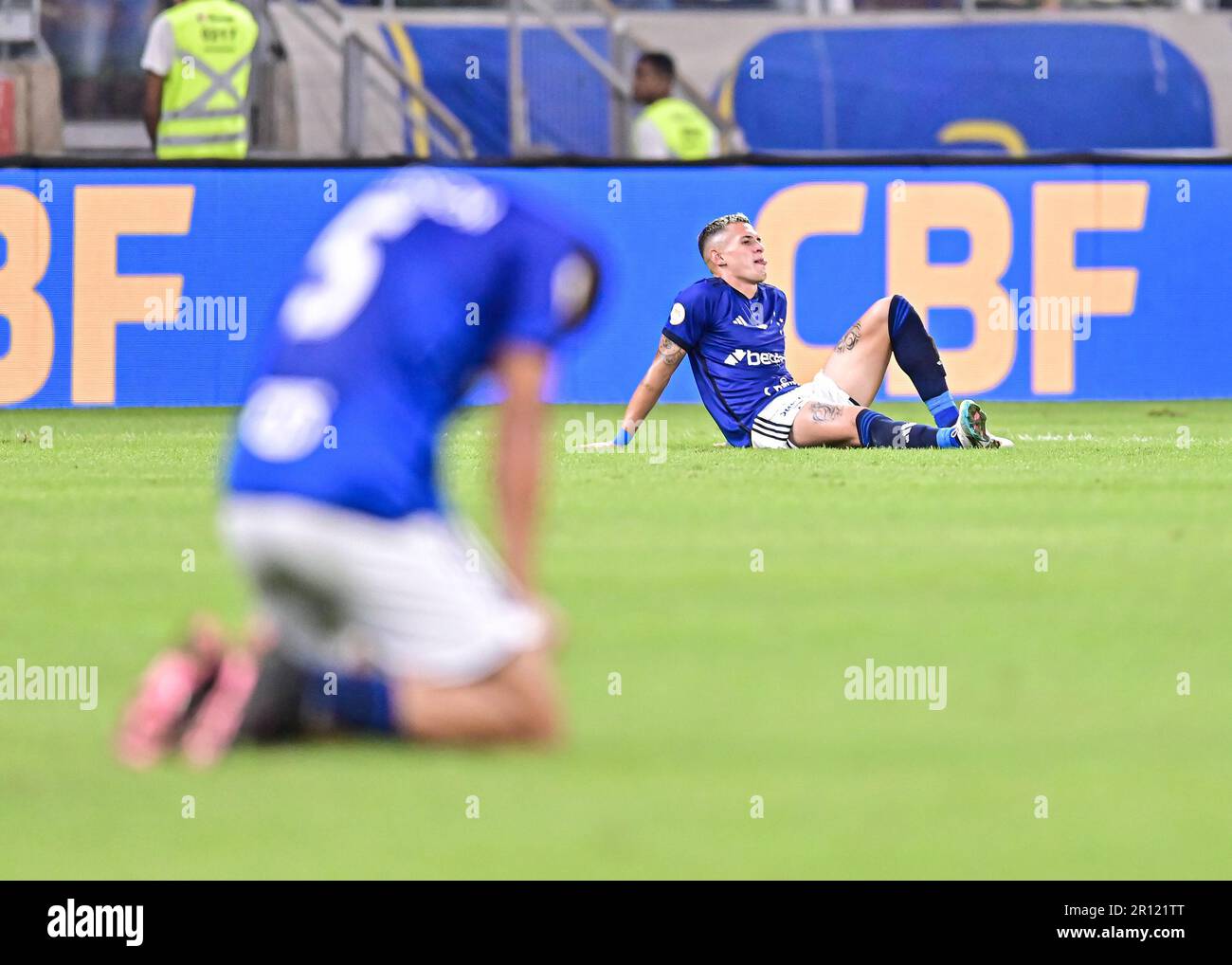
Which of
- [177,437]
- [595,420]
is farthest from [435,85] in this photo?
[177,437]

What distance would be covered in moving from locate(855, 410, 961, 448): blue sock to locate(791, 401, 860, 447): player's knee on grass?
0.18ft

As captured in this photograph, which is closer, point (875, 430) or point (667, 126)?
point (875, 430)

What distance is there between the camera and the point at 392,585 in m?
5.47

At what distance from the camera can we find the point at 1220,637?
23.9 feet

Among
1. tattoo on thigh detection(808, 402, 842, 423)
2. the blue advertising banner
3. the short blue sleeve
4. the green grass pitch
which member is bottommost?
the green grass pitch

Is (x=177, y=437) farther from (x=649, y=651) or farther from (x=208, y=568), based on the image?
(x=649, y=651)

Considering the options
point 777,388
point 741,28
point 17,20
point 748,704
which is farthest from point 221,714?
point 741,28

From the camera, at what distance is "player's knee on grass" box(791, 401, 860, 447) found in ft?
45.5

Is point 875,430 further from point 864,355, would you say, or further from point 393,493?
point 393,493

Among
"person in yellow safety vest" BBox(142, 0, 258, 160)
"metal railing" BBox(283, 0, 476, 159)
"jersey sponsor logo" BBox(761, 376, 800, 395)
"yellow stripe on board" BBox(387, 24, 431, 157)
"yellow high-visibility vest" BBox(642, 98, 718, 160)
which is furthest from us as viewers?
"yellow stripe on board" BBox(387, 24, 431, 157)

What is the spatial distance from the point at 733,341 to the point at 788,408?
0.53 m

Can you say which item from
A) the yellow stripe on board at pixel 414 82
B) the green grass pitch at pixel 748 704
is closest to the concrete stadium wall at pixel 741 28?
the yellow stripe on board at pixel 414 82

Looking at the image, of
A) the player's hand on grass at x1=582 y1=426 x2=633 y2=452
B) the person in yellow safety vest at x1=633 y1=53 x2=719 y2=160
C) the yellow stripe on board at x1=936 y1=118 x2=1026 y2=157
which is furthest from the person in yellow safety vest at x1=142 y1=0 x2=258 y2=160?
the yellow stripe on board at x1=936 y1=118 x2=1026 y2=157

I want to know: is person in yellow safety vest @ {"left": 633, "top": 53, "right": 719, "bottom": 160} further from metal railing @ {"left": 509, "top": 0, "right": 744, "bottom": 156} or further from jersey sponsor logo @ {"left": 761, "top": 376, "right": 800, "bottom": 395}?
jersey sponsor logo @ {"left": 761, "top": 376, "right": 800, "bottom": 395}
